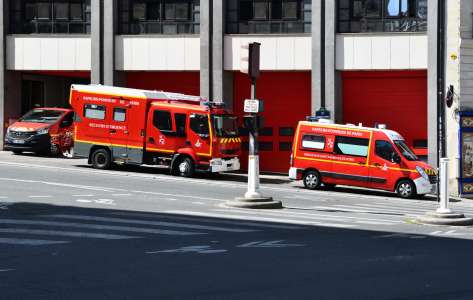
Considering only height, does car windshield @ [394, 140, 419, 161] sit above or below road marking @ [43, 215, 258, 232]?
above

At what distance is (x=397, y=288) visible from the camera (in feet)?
34.3

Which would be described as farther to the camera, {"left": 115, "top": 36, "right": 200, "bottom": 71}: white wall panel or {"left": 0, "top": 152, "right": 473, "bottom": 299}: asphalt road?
{"left": 115, "top": 36, "right": 200, "bottom": 71}: white wall panel

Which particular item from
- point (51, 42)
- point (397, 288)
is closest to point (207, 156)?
point (51, 42)

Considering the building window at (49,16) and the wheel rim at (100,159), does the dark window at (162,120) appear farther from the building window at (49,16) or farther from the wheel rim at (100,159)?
the building window at (49,16)

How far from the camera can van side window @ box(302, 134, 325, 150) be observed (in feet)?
98.0

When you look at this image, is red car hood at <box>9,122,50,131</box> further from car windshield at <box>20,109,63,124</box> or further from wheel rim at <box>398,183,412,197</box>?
wheel rim at <box>398,183,412,197</box>

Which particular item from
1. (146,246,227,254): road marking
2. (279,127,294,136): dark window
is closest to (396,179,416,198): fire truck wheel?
(279,127,294,136): dark window

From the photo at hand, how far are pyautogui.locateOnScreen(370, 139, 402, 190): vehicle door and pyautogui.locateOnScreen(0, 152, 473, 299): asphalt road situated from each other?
329 cm

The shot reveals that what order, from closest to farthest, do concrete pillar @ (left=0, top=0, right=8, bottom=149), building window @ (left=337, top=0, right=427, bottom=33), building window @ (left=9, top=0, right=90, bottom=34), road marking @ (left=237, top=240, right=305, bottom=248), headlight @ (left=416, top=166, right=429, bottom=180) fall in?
road marking @ (left=237, top=240, right=305, bottom=248)
headlight @ (left=416, top=166, right=429, bottom=180)
building window @ (left=337, top=0, right=427, bottom=33)
concrete pillar @ (left=0, top=0, right=8, bottom=149)
building window @ (left=9, top=0, right=90, bottom=34)

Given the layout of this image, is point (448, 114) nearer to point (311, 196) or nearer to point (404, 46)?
point (404, 46)

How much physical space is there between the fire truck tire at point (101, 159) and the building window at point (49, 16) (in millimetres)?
7606

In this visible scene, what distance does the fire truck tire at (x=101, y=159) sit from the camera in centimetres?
3139

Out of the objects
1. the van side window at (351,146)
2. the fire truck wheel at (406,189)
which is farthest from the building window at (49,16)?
the fire truck wheel at (406,189)

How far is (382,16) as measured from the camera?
34375 mm
